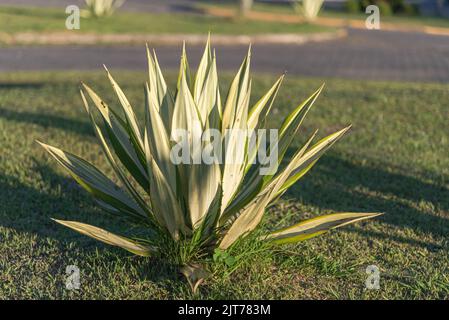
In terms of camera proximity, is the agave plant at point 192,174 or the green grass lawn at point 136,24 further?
the green grass lawn at point 136,24

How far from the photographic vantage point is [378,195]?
5.88 m

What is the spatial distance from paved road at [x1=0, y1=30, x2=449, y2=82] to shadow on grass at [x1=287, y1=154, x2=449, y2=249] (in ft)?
18.7

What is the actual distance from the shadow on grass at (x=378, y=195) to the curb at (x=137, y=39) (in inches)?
358

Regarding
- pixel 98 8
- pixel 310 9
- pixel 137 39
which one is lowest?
pixel 137 39

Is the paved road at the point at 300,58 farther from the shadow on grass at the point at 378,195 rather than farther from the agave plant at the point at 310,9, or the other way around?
the shadow on grass at the point at 378,195

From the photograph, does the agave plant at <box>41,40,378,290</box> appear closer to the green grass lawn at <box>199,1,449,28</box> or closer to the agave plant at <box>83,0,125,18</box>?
the agave plant at <box>83,0,125,18</box>

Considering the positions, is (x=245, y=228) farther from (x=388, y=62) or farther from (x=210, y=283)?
(x=388, y=62)

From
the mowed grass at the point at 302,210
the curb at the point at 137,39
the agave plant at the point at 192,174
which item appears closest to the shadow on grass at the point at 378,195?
the mowed grass at the point at 302,210

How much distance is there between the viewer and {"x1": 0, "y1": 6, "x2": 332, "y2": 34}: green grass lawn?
1656cm

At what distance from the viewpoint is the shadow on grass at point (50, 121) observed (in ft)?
24.5

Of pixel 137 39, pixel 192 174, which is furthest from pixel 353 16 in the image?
pixel 192 174

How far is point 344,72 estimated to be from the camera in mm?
12547

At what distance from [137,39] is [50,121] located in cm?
865

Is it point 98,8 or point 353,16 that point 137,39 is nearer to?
point 98,8
